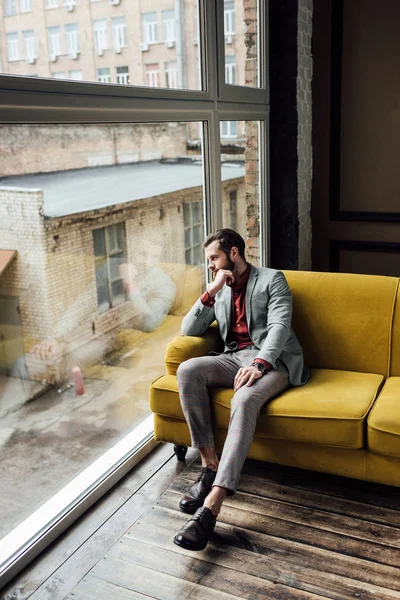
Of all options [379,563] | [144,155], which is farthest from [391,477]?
[144,155]

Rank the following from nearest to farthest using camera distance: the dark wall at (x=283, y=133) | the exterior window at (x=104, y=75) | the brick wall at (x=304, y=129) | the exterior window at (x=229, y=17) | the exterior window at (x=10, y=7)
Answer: the exterior window at (x=10, y=7) < the exterior window at (x=104, y=75) < the exterior window at (x=229, y=17) < the dark wall at (x=283, y=133) < the brick wall at (x=304, y=129)

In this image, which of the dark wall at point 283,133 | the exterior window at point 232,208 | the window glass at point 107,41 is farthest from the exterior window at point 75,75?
the dark wall at point 283,133

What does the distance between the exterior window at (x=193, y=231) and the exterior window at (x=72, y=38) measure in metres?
1.23

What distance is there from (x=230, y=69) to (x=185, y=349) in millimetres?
1796

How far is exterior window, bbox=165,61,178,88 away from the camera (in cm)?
313

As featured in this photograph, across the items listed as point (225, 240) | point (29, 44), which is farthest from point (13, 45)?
point (225, 240)

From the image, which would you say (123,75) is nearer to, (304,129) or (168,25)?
(168,25)

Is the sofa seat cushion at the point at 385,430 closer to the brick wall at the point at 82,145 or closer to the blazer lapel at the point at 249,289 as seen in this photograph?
the blazer lapel at the point at 249,289

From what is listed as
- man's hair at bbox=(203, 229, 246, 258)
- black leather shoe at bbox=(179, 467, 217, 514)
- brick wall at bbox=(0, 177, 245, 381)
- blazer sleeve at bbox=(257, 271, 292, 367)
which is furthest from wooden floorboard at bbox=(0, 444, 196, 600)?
man's hair at bbox=(203, 229, 246, 258)

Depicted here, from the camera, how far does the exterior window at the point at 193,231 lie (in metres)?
3.58

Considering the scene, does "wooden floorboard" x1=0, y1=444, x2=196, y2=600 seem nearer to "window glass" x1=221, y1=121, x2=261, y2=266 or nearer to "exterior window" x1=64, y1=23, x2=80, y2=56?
"window glass" x1=221, y1=121, x2=261, y2=266

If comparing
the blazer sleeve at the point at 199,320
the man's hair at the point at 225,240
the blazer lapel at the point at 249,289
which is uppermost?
the man's hair at the point at 225,240

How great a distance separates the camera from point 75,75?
2475 mm

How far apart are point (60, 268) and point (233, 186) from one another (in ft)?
5.75
